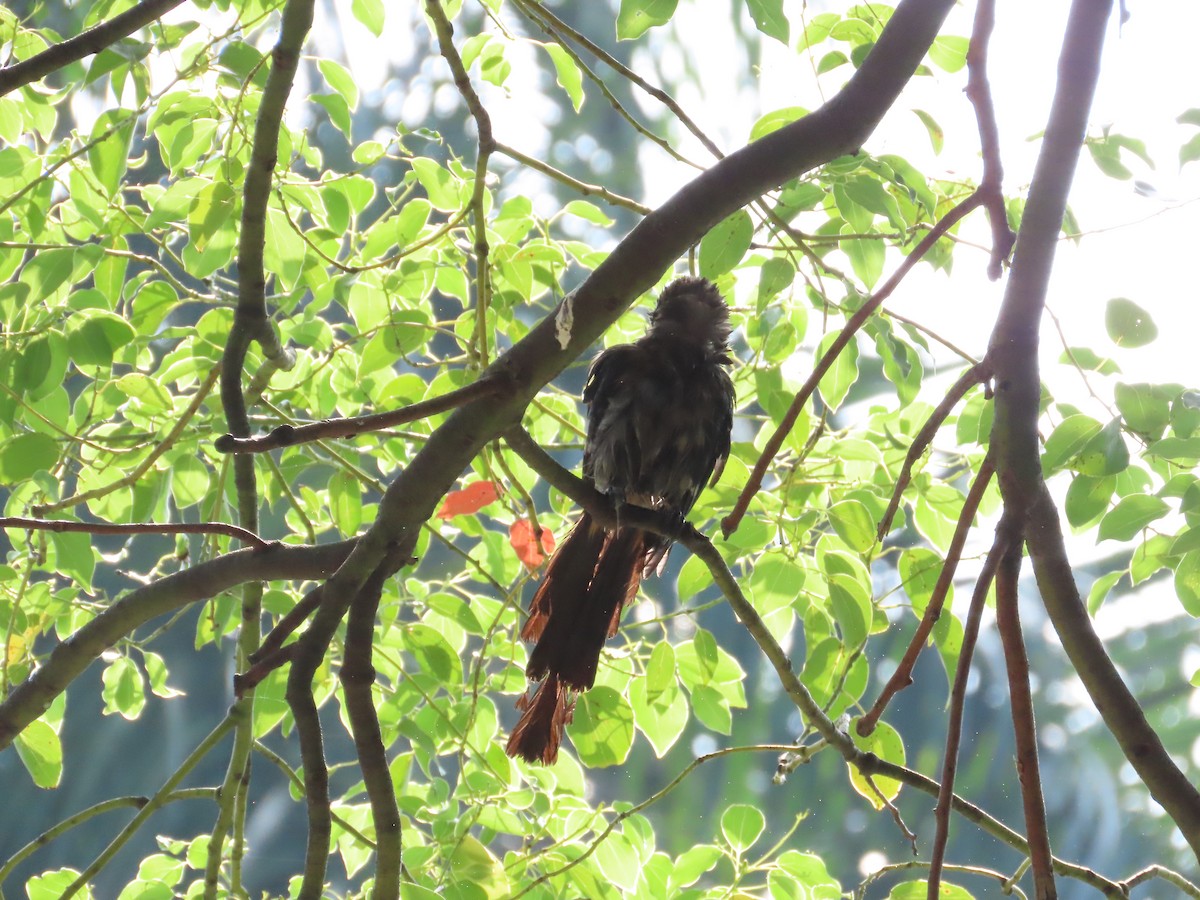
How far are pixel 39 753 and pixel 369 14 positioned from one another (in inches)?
49.0

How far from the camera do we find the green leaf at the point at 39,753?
5.35 ft

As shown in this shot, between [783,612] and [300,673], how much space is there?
75cm

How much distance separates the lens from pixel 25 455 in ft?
4.74

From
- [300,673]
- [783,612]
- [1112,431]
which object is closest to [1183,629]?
[783,612]

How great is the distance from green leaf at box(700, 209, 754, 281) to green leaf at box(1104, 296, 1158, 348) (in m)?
0.42

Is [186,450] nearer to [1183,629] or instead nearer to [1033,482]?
[1033,482]

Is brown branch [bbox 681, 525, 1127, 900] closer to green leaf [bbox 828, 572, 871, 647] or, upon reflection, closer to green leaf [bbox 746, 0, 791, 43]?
green leaf [bbox 828, 572, 871, 647]

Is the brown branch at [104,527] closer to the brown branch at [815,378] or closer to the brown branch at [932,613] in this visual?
the brown branch at [815,378]

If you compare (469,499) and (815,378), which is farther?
(469,499)

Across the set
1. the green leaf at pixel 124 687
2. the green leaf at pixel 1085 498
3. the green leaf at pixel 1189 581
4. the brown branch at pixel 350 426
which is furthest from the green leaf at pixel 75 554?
the green leaf at pixel 1189 581

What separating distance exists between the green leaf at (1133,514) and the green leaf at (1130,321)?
0.17m

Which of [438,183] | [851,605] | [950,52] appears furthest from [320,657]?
[950,52]

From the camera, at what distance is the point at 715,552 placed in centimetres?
135

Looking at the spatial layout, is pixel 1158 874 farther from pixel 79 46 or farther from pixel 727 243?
pixel 79 46
